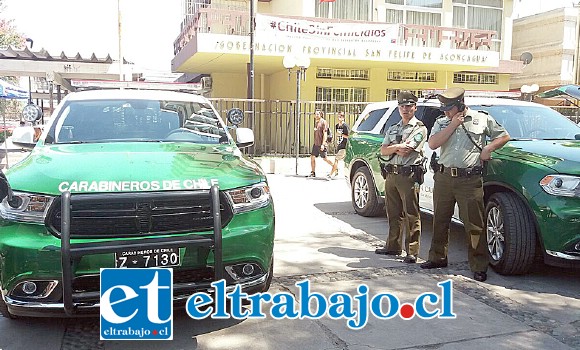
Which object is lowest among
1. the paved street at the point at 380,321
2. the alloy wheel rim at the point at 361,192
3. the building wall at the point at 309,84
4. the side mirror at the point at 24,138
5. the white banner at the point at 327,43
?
the paved street at the point at 380,321

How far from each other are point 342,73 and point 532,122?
1436 cm

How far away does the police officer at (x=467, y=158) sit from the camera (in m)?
4.73

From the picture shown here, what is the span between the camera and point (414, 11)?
21719 millimetres

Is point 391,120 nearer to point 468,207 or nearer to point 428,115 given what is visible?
point 428,115

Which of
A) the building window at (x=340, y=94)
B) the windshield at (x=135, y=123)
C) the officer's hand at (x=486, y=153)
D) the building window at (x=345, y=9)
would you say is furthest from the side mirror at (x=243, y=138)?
the building window at (x=345, y=9)

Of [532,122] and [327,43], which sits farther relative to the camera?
[327,43]

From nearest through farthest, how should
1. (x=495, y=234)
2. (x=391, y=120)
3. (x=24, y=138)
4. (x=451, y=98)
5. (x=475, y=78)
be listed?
(x=451, y=98)
(x=24, y=138)
(x=495, y=234)
(x=391, y=120)
(x=475, y=78)

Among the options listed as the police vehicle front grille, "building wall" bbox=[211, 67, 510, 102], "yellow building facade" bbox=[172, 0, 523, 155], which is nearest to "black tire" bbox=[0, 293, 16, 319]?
the police vehicle front grille

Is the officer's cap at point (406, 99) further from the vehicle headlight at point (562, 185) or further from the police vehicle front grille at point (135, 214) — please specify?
the police vehicle front grille at point (135, 214)

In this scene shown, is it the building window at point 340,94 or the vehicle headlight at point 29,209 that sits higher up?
the building window at point 340,94

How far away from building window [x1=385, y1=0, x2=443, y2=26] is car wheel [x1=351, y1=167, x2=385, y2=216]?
14863mm

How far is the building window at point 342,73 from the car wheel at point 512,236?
14969 mm

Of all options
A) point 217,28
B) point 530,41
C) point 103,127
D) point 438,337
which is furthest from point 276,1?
point 438,337

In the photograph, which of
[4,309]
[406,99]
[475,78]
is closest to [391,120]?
[406,99]
